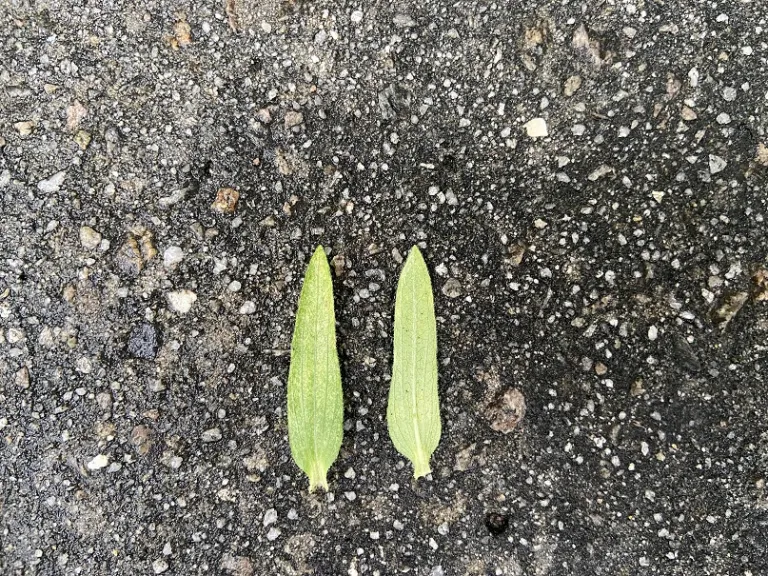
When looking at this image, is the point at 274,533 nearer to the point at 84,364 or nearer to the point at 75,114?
the point at 84,364

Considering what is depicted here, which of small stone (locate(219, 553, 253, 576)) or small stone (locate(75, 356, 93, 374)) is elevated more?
small stone (locate(75, 356, 93, 374))

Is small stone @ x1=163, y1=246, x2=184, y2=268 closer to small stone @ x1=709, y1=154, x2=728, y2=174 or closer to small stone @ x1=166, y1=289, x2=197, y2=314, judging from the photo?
small stone @ x1=166, y1=289, x2=197, y2=314

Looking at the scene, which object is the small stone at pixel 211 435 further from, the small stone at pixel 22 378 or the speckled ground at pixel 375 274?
the small stone at pixel 22 378

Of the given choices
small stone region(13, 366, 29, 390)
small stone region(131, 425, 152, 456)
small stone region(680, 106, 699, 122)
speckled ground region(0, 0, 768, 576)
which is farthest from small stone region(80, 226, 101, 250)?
small stone region(680, 106, 699, 122)

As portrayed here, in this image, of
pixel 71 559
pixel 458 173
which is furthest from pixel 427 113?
pixel 71 559

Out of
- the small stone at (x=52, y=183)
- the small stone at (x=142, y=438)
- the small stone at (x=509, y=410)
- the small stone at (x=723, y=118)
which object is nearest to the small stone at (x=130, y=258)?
the small stone at (x=52, y=183)

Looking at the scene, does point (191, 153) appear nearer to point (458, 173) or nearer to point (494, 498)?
point (458, 173)

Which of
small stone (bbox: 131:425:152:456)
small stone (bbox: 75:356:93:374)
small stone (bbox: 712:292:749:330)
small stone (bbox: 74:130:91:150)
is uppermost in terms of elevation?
small stone (bbox: 712:292:749:330)
